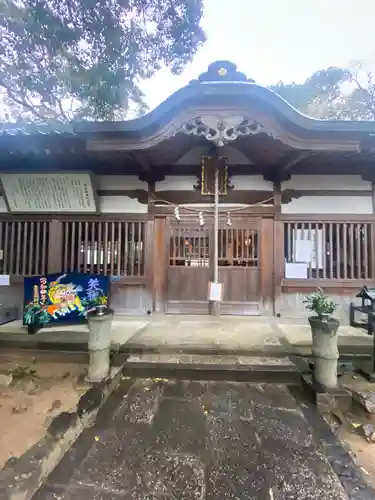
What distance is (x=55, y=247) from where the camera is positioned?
6070mm

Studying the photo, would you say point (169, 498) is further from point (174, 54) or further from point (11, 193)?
point (174, 54)

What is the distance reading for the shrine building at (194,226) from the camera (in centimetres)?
580

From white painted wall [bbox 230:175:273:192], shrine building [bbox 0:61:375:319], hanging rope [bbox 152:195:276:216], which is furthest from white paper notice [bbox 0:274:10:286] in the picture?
white painted wall [bbox 230:175:273:192]

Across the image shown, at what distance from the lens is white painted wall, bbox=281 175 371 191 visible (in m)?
5.86

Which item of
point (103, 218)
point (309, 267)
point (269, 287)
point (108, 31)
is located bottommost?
point (269, 287)

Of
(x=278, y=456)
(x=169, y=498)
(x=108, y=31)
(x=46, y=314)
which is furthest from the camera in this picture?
(x=108, y=31)

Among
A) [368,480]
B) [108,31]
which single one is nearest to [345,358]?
[368,480]

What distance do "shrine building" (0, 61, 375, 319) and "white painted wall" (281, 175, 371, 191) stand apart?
0.07 ft

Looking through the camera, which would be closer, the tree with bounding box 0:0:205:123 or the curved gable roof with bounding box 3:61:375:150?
the curved gable roof with bounding box 3:61:375:150

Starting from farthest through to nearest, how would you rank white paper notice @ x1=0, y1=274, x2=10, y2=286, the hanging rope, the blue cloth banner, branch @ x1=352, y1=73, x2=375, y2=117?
branch @ x1=352, y1=73, x2=375, y2=117 → white paper notice @ x1=0, y1=274, x2=10, y2=286 → the hanging rope → the blue cloth banner

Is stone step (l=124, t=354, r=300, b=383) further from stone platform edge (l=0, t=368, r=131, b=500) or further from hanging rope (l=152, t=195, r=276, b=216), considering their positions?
hanging rope (l=152, t=195, r=276, b=216)

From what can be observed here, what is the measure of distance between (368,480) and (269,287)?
4.08 meters

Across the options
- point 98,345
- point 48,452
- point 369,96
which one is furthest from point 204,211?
point 369,96

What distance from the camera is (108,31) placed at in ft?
28.4
